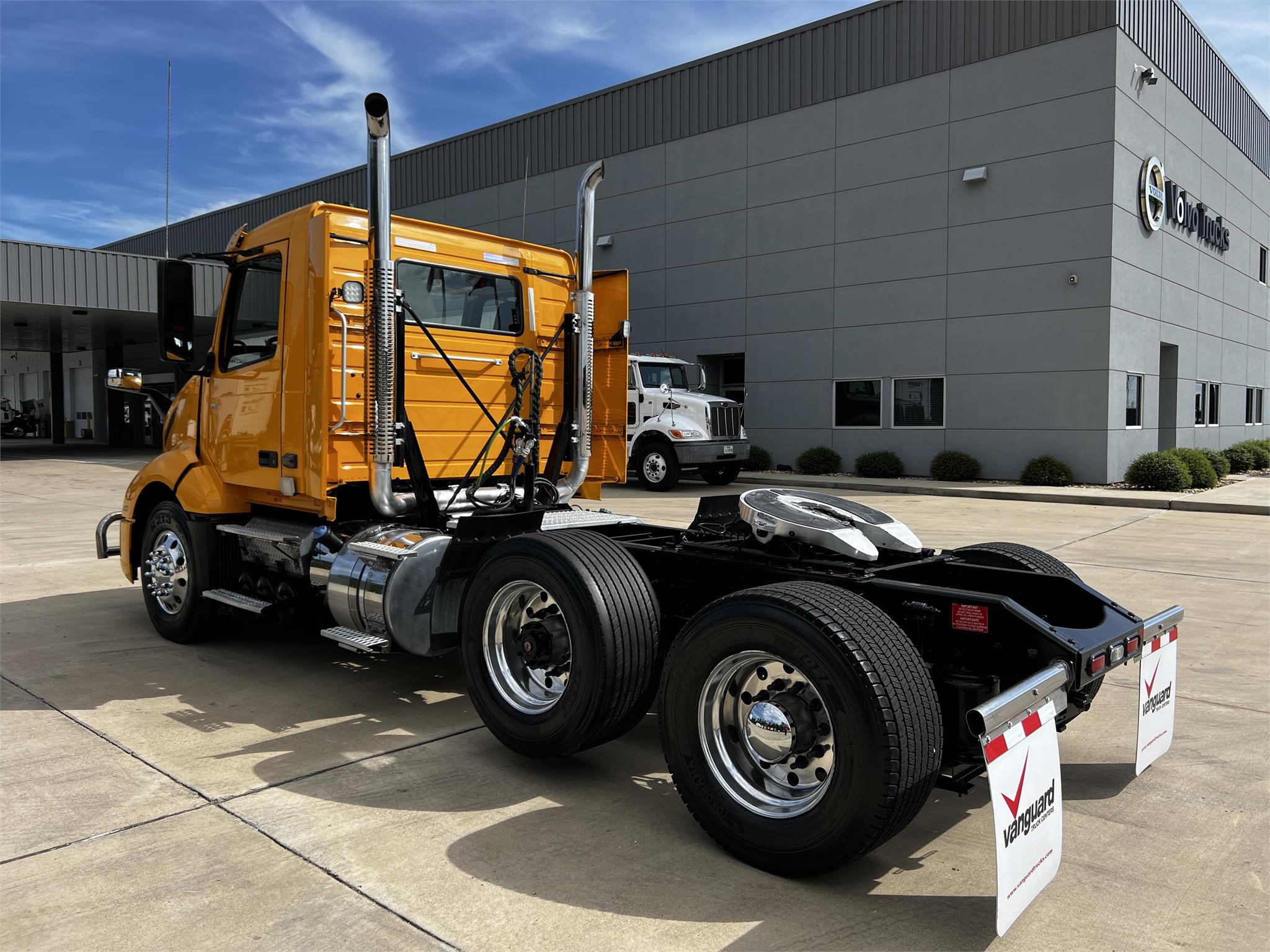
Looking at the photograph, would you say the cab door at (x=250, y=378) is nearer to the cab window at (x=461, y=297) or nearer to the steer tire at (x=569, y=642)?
the cab window at (x=461, y=297)

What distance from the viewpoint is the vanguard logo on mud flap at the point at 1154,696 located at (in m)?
3.88

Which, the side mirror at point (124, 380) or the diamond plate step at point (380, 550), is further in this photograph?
the side mirror at point (124, 380)

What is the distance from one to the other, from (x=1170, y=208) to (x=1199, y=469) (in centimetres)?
680

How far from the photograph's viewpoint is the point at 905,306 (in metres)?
21.5

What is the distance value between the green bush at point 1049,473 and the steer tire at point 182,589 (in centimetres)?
1695

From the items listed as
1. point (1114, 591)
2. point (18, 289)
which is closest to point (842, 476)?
point (1114, 591)

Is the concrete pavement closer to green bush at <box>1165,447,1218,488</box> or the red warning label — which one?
the red warning label

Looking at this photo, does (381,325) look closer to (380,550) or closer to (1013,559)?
(380,550)

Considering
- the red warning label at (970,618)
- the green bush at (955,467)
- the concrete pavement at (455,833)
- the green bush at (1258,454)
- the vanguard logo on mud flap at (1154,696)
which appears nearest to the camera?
the concrete pavement at (455,833)

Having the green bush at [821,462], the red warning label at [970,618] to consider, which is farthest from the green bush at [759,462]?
the red warning label at [970,618]

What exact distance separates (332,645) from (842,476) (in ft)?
55.1

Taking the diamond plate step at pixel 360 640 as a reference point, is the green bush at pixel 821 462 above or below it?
above

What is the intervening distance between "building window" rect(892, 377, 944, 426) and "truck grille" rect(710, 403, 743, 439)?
14.6 ft

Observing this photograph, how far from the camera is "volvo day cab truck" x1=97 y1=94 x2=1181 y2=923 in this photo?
3.17 meters
